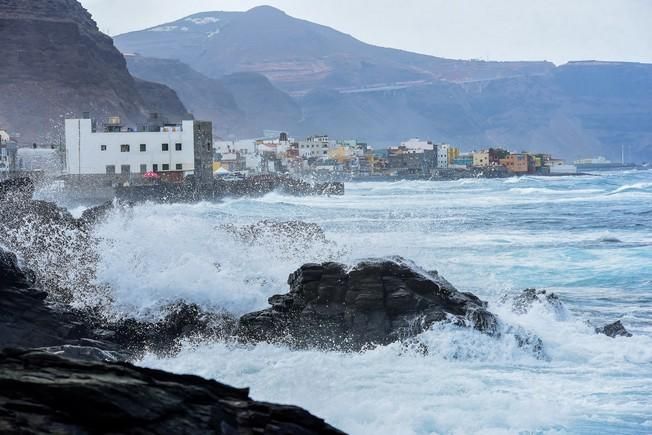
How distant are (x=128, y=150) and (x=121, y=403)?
48.9m

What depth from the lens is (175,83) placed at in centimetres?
19762

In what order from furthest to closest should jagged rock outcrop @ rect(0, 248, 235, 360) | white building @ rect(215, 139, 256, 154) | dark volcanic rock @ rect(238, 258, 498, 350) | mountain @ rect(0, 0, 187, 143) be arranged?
white building @ rect(215, 139, 256, 154), mountain @ rect(0, 0, 187, 143), dark volcanic rock @ rect(238, 258, 498, 350), jagged rock outcrop @ rect(0, 248, 235, 360)

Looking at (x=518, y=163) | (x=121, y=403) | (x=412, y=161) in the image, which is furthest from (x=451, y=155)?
(x=121, y=403)

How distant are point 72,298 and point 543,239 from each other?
64.7ft

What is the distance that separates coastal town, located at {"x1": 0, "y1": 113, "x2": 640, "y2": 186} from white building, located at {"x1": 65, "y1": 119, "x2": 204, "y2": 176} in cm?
5

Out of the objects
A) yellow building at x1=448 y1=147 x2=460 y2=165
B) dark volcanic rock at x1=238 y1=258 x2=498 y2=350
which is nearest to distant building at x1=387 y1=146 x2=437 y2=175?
yellow building at x1=448 y1=147 x2=460 y2=165

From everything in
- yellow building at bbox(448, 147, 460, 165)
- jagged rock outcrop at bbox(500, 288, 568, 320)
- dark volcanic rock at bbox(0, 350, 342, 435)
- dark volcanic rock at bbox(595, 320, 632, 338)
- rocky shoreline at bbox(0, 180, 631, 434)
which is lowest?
dark volcanic rock at bbox(595, 320, 632, 338)

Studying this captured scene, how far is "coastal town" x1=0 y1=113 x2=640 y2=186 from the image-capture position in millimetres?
51562

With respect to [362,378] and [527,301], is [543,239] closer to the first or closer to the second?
[527,301]

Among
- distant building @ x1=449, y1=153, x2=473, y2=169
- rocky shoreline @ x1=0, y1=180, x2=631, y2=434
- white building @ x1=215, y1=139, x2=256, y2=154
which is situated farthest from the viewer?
distant building @ x1=449, y1=153, x2=473, y2=169

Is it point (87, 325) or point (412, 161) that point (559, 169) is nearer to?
point (412, 161)

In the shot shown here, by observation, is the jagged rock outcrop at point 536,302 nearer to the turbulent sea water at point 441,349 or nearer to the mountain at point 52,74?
the turbulent sea water at point 441,349

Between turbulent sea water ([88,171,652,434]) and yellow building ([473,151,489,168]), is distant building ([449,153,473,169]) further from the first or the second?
turbulent sea water ([88,171,652,434])

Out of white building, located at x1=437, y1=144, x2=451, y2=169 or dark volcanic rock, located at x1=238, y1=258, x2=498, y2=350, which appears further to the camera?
white building, located at x1=437, y1=144, x2=451, y2=169
